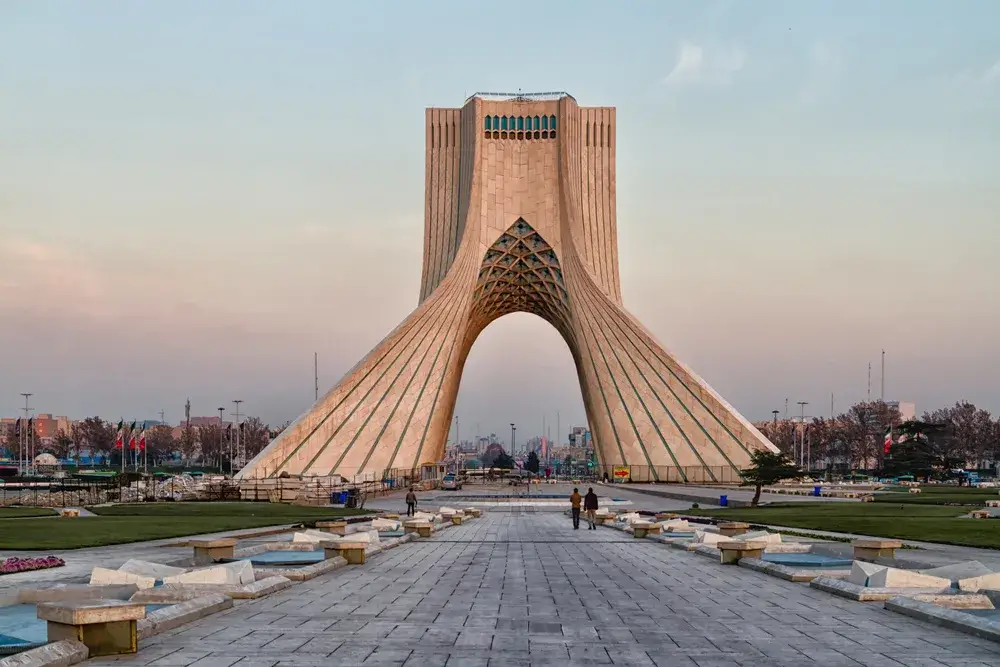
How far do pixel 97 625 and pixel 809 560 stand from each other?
30.7 ft

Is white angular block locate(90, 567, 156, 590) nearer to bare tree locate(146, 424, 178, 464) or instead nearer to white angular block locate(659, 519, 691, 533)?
white angular block locate(659, 519, 691, 533)

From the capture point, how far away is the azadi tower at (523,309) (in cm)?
4206

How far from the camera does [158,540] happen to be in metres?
15.3

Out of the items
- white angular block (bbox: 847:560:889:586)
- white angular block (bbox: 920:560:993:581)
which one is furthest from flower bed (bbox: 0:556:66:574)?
white angular block (bbox: 920:560:993:581)

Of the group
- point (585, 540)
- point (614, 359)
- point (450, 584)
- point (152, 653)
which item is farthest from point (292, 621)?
point (614, 359)

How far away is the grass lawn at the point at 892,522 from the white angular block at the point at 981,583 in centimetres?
545

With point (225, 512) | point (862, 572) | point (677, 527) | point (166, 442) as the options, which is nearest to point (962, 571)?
point (862, 572)

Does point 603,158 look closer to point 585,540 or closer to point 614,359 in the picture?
point 614,359

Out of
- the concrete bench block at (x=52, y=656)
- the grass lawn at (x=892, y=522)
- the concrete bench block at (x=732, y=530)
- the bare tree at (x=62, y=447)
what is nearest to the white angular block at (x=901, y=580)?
the grass lawn at (x=892, y=522)

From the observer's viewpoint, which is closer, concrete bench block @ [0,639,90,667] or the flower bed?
concrete bench block @ [0,639,90,667]

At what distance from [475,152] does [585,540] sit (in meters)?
39.6

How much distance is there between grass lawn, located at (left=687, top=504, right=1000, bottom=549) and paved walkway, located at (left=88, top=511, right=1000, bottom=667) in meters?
6.27

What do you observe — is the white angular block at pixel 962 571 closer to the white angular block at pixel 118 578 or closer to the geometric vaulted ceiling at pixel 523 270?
the white angular block at pixel 118 578

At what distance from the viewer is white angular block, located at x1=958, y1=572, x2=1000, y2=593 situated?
8953mm
